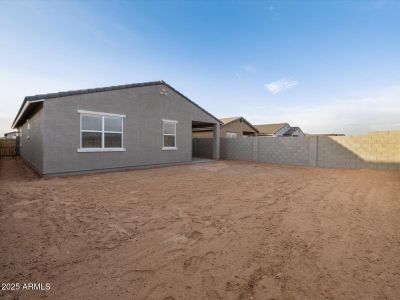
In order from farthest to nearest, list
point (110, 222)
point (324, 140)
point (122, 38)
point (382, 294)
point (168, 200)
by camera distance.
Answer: point (324, 140)
point (122, 38)
point (168, 200)
point (110, 222)
point (382, 294)

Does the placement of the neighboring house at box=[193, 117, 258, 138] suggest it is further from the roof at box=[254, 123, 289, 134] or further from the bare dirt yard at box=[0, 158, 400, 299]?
the bare dirt yard at box=[0, 158, 400, 299]

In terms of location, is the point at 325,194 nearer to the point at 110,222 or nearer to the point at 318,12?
the point at 110,222

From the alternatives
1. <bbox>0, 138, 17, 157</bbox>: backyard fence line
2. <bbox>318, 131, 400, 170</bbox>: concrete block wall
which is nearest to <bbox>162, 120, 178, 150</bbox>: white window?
<bbox>318, 131, 400, 170</bbox>: concrete block wall

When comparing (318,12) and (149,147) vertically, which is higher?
(318,12)

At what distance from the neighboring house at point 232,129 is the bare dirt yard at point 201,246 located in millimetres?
19629

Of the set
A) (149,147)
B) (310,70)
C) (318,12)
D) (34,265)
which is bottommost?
(34,265)

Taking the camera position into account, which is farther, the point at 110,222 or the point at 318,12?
the point at 318,12

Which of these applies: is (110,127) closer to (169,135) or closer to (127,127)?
(127,127)

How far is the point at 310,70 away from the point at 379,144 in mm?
7293

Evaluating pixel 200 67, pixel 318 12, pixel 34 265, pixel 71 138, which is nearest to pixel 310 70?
Answer: pixel 318 12

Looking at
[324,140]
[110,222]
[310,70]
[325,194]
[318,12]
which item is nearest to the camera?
[110,222]

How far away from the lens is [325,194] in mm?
6359

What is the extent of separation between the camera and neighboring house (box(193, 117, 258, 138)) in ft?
82.7

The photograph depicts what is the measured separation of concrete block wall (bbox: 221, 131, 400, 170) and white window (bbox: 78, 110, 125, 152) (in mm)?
10664
